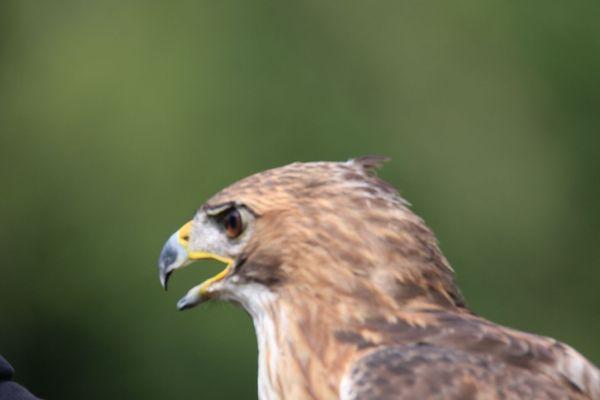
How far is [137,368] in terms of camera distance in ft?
32.6

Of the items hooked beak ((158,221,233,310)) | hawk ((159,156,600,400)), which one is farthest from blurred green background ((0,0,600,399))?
hawk ((159,156,600,400))

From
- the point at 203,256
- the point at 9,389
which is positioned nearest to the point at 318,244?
the point at 203,256

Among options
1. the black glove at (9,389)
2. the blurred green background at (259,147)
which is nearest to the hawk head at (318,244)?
the black glove at (9,389)

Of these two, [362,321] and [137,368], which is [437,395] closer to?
[362,321]

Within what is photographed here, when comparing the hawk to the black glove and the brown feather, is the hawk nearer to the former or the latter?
the brown feather

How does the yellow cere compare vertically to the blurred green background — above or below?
above

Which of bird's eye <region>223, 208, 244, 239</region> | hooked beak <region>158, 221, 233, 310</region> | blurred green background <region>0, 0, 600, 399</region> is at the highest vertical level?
bird's eye <region>223, 208, 244, 239</region>

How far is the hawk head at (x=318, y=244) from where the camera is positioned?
3.37 m

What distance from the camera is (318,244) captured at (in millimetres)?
3428

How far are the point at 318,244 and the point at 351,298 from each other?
15cm

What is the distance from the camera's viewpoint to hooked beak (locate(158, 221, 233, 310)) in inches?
138

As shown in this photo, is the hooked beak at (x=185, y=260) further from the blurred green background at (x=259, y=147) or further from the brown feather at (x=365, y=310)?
the blurred green background at (x=259, y=147)

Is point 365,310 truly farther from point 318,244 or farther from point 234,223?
point 234,223

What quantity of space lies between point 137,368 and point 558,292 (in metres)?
2.66
